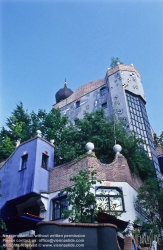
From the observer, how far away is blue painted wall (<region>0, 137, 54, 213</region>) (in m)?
13.4

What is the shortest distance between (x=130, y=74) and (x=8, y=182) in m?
14.7

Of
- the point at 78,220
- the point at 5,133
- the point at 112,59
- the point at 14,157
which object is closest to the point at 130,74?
the point at 112,59

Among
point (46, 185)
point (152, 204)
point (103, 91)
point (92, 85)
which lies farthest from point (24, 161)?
point (92, 85)

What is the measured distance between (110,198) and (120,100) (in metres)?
11.3

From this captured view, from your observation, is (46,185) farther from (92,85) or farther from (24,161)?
(92,85)

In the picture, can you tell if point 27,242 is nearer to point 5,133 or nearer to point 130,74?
point 5,133

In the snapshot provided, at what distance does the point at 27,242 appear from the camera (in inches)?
299

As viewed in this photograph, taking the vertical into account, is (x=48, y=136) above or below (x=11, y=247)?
above

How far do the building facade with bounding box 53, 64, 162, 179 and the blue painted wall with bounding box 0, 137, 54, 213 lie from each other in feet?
20.9

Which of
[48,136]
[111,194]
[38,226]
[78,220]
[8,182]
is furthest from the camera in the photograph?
[48,136]

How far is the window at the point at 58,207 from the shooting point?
12477 mm

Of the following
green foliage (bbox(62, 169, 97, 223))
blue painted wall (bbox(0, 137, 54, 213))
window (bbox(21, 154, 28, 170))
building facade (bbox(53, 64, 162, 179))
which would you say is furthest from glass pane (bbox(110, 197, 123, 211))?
building facade (bbox(53, 64, 162, 179))

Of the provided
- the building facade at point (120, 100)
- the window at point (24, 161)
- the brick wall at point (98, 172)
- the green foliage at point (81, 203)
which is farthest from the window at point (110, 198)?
the building facade at point (120, 100)

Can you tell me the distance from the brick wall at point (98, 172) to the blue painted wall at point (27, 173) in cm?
61
